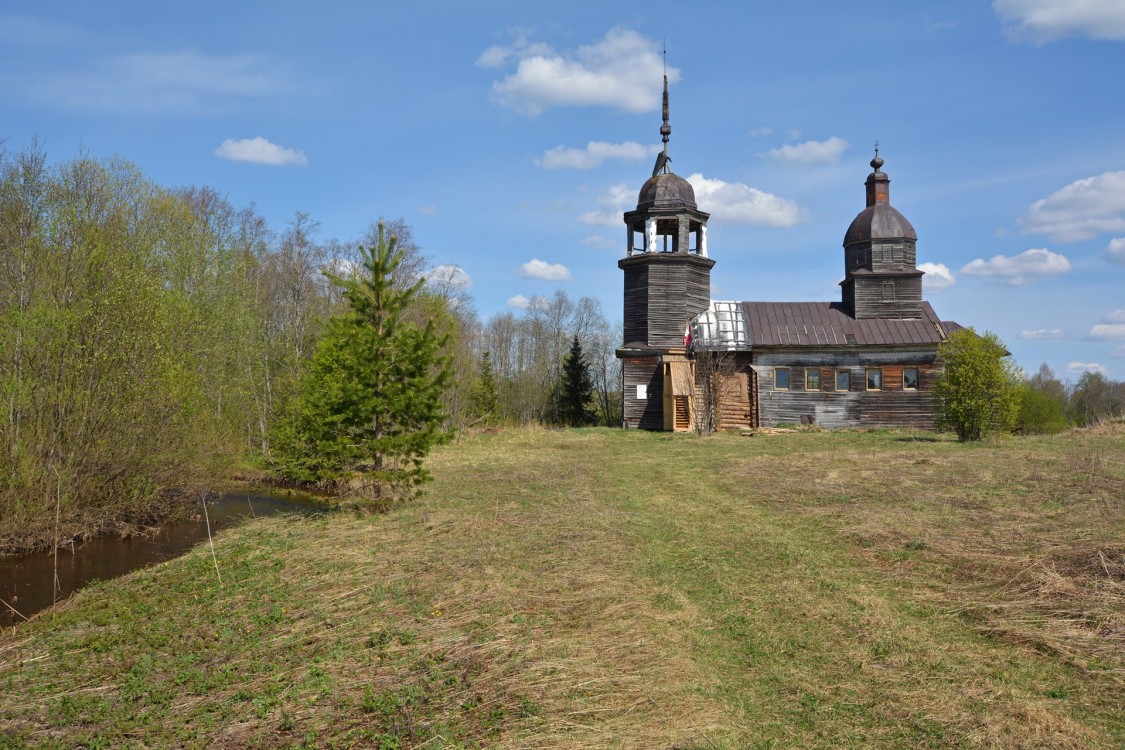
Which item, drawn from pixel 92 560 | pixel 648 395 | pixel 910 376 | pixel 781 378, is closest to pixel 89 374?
pixel 92 560

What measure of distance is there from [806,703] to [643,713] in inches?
46.6

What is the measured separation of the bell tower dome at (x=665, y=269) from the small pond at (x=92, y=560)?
60.5 ft

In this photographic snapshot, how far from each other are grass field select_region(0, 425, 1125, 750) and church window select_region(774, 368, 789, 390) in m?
17.9

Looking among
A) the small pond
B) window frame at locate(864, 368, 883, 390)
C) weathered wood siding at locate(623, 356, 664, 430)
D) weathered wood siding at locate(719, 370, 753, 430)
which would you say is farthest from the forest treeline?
window frame at locate(864, 368, 883, 390)

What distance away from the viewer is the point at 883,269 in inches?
1252

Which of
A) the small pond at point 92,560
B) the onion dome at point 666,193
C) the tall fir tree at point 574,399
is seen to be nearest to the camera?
the small pond at point 92,560

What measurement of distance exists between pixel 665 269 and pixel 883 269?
950 centimetres

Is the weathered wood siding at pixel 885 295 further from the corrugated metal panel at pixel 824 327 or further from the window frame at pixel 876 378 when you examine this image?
the window frame at pixel 876 378

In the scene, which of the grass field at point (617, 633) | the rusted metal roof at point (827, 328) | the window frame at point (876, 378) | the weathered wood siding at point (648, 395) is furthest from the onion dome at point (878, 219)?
the grass field at point (617, 633)

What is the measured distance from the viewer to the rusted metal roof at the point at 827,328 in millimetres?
30312

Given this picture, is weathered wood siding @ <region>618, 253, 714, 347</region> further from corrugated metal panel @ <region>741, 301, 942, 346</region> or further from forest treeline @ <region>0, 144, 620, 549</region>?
forest treeline @ <region>0, 144, 620, 549</region>

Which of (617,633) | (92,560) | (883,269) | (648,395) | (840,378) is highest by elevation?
(883,269)

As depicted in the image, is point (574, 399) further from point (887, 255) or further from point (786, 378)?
point (887, 255)

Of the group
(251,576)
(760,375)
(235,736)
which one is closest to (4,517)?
(251,576)
